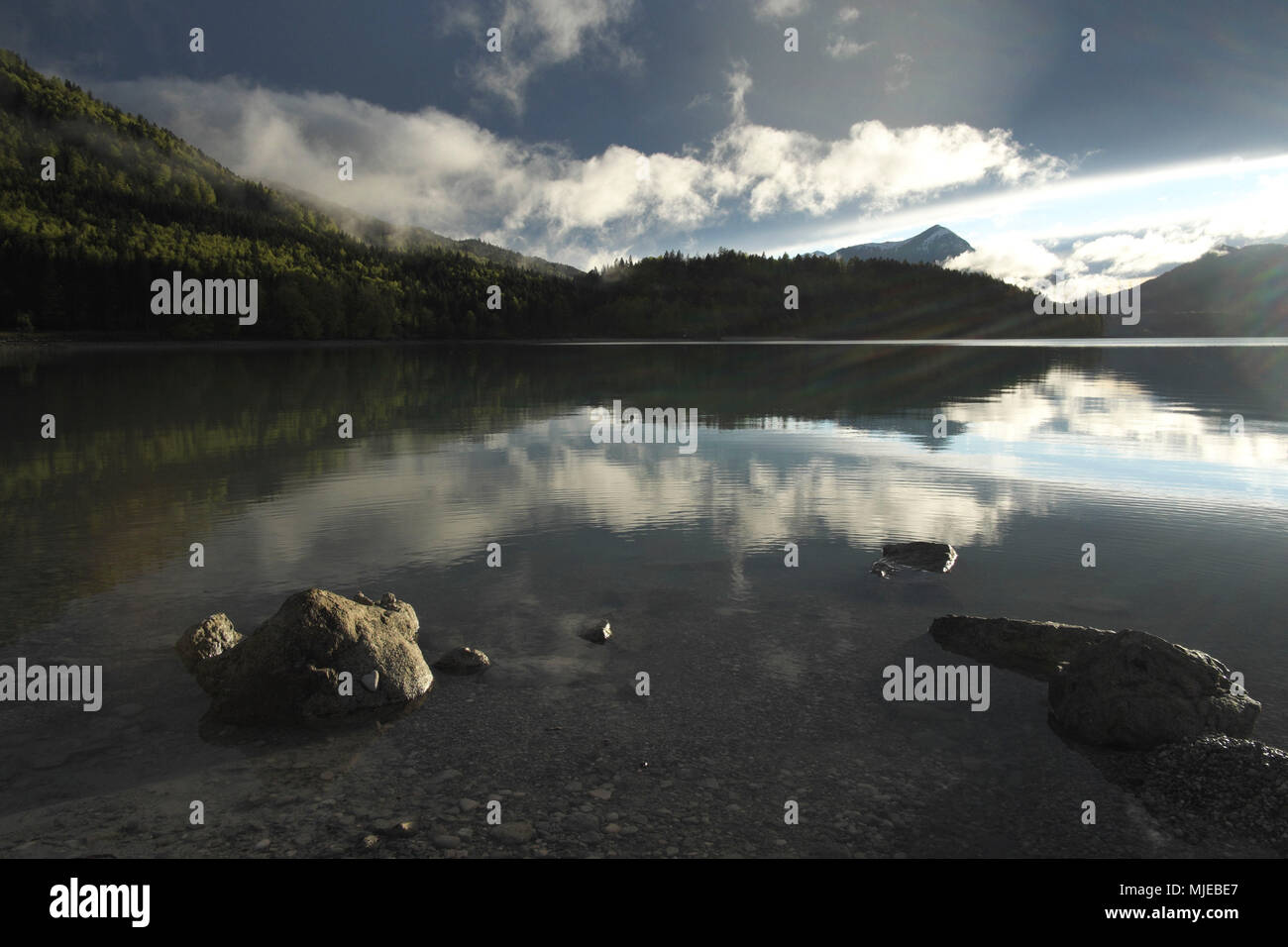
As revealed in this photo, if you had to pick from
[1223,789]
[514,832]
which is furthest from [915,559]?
[514,832]

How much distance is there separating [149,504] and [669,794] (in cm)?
1771

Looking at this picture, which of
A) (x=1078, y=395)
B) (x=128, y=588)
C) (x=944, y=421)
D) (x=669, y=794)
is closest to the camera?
(x=669, y=794)

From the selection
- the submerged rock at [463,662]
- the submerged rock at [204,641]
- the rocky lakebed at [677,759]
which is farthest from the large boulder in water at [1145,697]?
the submerged rock at [204,641]

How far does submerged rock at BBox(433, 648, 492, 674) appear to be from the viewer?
420 inches

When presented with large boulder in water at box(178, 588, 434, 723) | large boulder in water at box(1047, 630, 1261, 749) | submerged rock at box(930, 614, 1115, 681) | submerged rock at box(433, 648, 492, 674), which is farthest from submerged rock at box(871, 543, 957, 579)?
large boulder in water at box(178, 588, 434, 723)

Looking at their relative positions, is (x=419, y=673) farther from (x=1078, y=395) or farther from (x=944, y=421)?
(x=1078, y=395)

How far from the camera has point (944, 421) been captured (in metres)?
37.8

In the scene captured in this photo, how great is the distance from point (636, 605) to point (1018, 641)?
5.83 meters

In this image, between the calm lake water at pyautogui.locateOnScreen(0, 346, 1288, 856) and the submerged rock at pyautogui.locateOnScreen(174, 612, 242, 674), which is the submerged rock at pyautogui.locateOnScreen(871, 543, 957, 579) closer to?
the calm lake water at pyautogui.locateOnScreen(0, 346, 1288, 856)

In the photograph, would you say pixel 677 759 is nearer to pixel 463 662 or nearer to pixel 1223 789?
pixel 463 662

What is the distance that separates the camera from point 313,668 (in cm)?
955
